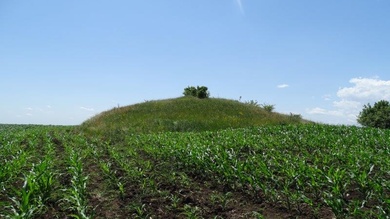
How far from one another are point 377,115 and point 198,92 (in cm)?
2840

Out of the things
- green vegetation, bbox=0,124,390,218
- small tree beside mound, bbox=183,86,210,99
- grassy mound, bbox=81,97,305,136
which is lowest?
green vegetation, bbox=0,124,390,218

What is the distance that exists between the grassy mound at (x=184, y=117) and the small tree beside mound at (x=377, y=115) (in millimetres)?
18677

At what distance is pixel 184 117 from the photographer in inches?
1193

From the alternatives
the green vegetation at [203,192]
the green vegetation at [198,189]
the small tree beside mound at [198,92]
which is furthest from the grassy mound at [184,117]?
the green vegetation at [203,192]

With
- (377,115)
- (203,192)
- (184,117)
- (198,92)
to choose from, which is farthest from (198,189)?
(377,115)

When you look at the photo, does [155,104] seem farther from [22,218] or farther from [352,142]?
[22,218]

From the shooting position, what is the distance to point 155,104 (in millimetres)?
36469

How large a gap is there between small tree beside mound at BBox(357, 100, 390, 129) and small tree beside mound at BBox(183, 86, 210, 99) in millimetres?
26560

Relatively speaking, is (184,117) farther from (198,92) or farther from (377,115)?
(377,115)

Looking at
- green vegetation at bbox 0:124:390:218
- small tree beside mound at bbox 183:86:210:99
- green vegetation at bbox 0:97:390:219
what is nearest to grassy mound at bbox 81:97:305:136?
small tree beside mound at bbox 183:86:210:99

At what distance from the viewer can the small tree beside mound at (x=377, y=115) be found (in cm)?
4622

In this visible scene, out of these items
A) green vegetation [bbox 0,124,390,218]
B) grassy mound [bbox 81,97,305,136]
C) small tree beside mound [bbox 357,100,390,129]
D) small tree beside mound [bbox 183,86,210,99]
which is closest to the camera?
green vegetation [bbox 0,124,390,218]

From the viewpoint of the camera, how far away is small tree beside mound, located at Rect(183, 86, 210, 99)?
40250 mm

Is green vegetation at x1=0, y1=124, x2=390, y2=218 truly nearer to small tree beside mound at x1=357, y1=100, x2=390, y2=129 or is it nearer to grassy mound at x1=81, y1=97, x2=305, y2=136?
grassy mound at x1=81, y1=97, x2=305, y2=136
